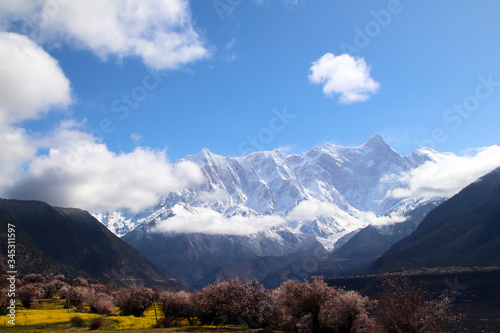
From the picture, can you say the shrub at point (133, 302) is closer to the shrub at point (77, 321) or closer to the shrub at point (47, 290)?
the shrub at point (77, 321)

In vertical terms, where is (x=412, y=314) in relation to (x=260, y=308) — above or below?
above

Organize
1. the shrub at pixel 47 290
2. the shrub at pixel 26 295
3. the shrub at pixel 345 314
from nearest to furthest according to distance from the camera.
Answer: the shrub at pixel 345 314 < the shrub at pixel 26 295 < the shrub at pixel 47 290

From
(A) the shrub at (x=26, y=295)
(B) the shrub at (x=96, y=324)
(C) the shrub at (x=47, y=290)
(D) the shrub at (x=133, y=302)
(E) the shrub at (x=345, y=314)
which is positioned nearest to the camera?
(E) the shrub at (x=345, y=314)

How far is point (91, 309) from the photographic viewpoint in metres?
92.9

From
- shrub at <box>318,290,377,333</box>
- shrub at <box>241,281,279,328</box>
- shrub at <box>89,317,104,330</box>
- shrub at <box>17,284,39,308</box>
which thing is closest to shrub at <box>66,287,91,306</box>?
shrub at <box>17,284,39,308</box>

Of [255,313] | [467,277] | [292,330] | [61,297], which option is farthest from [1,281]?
[467,277]

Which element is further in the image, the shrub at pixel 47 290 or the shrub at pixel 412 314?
the shrub at pixel 47 290

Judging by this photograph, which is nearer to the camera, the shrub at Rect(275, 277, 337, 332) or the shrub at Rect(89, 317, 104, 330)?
the shrub at Rect(275, 277, 337, 332)

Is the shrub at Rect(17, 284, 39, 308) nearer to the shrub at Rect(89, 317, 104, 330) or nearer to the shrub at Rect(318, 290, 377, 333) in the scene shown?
the shrub at Rect(89, 317, 104, 330)

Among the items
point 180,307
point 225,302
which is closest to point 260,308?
point 225,302

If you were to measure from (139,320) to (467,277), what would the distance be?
155 metres

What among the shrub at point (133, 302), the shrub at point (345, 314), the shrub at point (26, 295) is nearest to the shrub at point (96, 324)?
the shrub at point (133, 302)

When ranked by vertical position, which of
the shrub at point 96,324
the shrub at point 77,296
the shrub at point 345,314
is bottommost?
the shrub at point 345,314

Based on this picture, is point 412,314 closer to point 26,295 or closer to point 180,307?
point 180,307
